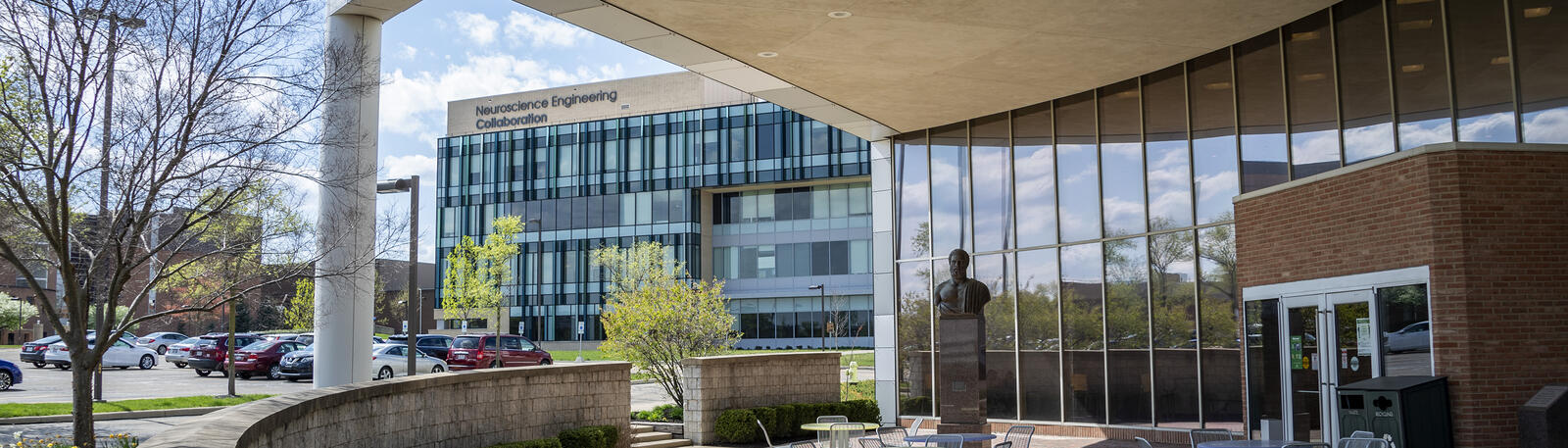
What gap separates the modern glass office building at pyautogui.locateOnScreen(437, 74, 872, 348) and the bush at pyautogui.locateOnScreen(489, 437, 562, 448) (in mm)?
39482

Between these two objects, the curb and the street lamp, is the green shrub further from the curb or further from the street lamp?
the curb

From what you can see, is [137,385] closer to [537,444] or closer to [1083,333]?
[537,444]

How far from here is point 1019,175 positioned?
62.8 ft

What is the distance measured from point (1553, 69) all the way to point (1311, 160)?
2.86m

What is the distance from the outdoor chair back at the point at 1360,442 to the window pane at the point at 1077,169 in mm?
8318

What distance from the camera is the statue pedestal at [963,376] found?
599 inches

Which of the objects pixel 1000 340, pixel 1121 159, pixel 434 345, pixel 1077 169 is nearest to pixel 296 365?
pixel 434 345

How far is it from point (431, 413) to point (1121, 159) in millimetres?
10803

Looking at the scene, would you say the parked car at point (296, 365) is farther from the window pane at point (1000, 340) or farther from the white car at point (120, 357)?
the window pane at point (1000, 340)

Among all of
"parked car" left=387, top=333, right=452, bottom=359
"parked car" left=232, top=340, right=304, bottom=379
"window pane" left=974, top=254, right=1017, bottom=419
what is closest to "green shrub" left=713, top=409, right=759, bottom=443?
"window pane" left=974, top=254, right=1017, bottom=419

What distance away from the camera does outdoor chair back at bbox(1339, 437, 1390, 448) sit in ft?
29.6

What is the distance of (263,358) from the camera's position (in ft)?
108

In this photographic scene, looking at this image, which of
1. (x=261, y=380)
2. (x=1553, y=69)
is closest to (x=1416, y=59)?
(x=1553, y=69)

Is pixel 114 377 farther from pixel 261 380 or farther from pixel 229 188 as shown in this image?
pixel 229 188
